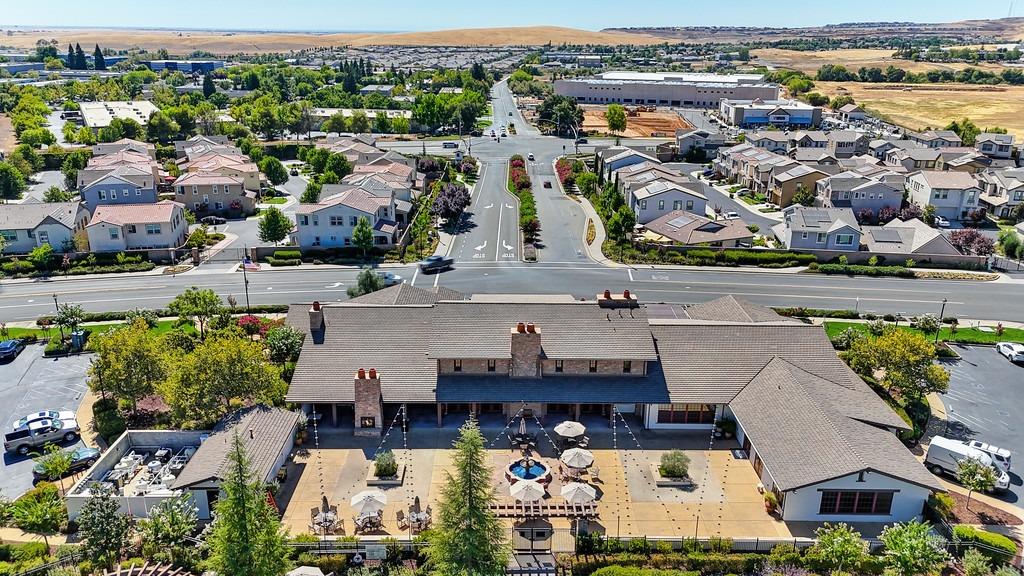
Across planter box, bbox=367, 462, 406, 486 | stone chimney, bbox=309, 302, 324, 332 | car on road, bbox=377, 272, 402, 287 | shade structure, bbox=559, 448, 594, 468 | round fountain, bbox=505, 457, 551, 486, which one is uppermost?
stone chimney, bbox=309, 302, 324, 332

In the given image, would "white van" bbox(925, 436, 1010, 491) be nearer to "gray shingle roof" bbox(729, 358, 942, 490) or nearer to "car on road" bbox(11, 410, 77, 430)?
"gray shingle roof" bbox(729, 358, 942, 490)

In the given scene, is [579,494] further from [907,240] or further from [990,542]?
[907,240]

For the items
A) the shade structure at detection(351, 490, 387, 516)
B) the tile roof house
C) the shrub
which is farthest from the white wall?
the shade structure at detection(351, 490, 387, 516)

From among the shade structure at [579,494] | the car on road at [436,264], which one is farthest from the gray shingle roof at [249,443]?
the car on road at [436,264]

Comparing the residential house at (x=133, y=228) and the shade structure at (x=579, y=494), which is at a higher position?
the residential house at (x=133, y=228)

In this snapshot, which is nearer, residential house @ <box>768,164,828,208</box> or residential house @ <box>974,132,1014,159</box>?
residential house @ <box>768,164,828,208</box>

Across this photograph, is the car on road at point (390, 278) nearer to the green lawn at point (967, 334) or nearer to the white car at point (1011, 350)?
the green lawn at point (967, 334)

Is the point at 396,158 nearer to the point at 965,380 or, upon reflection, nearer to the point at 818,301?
the point at 818,301
